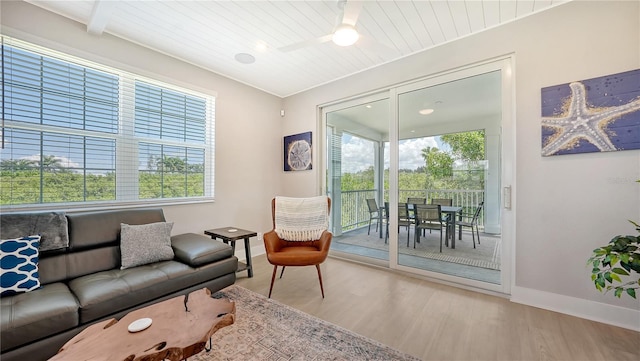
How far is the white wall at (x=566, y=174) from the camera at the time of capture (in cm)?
198

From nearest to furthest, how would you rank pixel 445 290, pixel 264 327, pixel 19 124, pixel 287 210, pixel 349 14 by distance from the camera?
1. pixel 349 14
2. pixel 264 327
3. pixel 19 124
4. pixel 445 290
5. pixel 287 210

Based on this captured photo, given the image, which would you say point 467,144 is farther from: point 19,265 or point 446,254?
point 19,265

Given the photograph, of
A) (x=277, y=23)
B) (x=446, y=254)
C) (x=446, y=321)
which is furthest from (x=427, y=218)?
(x=277, y=23)

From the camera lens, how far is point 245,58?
10.2ft

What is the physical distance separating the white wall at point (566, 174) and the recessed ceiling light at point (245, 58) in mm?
2522

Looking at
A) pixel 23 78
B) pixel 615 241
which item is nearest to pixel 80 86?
pixel 23 78

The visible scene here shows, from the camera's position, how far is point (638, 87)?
1910mm

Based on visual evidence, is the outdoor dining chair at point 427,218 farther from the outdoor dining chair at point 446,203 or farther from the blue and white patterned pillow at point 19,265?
the blue and white patterned pillow at point 19,265

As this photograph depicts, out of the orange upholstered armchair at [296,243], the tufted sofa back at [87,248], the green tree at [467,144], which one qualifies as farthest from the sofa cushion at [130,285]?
the green tree at [467,144]

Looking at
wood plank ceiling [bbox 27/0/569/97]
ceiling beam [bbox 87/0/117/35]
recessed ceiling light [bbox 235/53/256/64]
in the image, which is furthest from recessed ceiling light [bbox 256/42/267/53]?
ceiling beam [bbox 87/0/117/35]

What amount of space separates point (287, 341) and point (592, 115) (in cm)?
307

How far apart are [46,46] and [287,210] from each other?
8.96 feet

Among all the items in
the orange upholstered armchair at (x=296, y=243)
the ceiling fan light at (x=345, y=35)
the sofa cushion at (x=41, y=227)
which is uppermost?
the ceiling fan light at (x=345, y=35)

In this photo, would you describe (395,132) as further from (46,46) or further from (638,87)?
(46,46)
